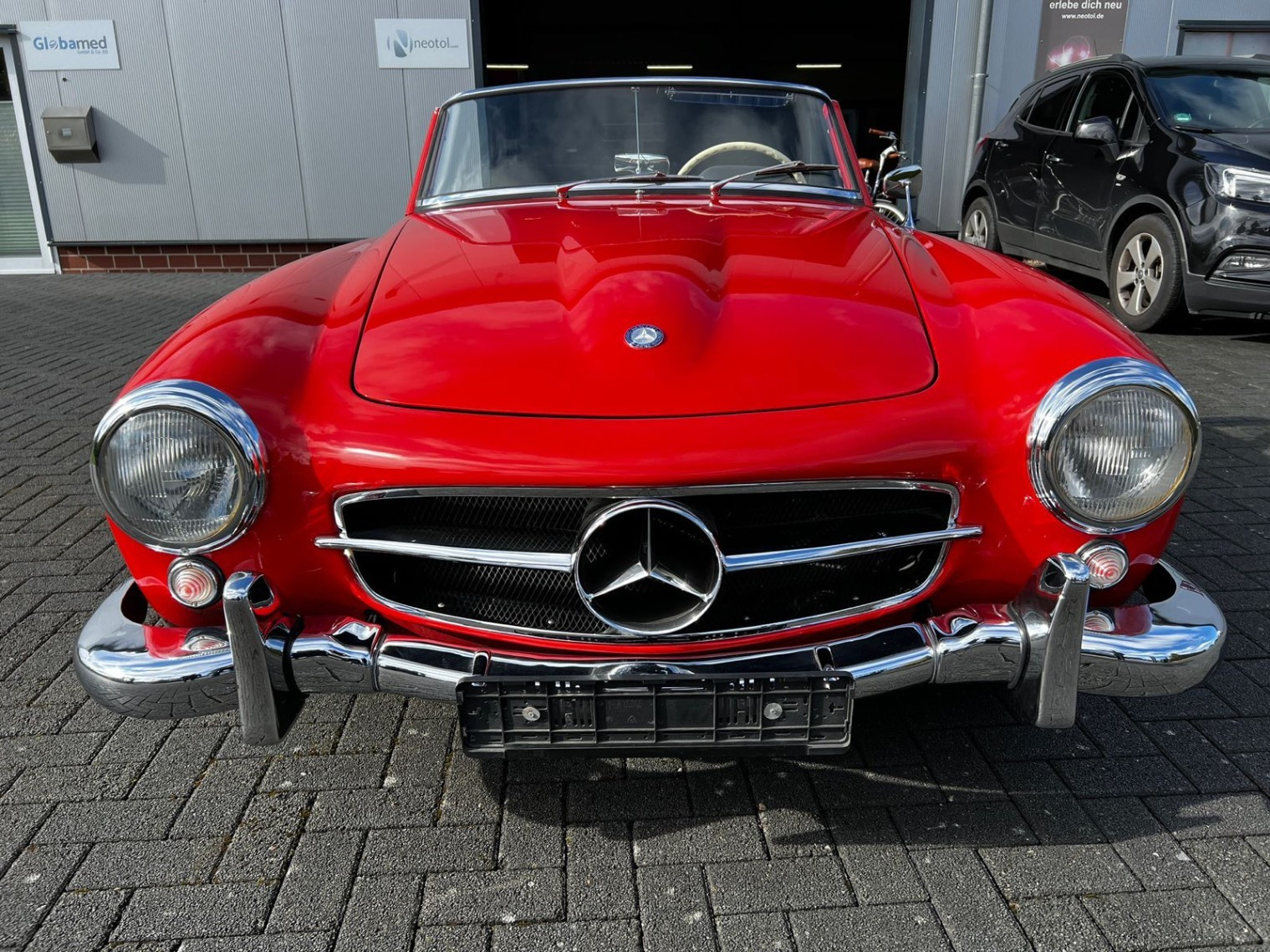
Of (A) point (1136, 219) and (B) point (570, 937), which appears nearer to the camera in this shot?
(B) point (570, 937)

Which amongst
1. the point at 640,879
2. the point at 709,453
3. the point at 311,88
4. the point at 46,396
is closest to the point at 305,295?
the point at 709,453

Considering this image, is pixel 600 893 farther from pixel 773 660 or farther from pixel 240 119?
pixel 240 119

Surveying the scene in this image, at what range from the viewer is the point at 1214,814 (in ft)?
6.89

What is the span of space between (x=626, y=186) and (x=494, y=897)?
205cm

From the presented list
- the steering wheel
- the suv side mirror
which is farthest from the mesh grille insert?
the suv side mirror

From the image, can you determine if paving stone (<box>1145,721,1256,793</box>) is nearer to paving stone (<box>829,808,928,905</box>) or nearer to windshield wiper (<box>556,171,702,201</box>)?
paving stone (<box>829,808,928,905</box>)

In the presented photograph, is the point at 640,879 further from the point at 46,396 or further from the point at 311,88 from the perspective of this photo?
the point at 311,88

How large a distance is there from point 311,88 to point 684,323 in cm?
875

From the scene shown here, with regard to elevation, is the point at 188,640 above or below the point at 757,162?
below

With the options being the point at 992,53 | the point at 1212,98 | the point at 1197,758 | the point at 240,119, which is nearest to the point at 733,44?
the point at 992,53

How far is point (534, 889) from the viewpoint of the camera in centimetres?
192

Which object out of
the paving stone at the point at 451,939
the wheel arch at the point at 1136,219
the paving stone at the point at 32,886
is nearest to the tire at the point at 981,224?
the wheel arch at the point at 1136,219

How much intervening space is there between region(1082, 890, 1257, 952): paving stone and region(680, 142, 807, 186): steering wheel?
2.36 m

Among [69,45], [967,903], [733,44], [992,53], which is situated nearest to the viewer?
[967,903]
